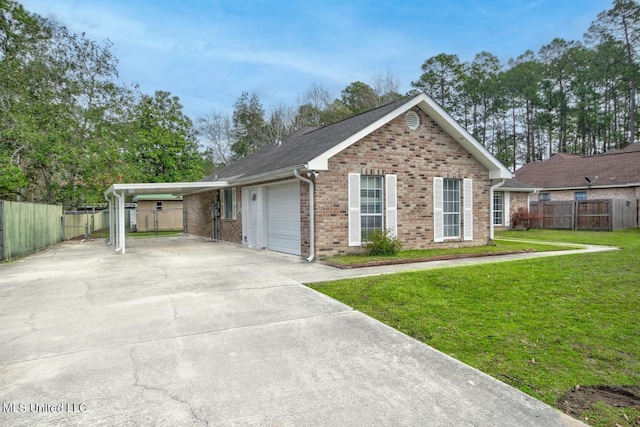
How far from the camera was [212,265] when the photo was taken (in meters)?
9.95

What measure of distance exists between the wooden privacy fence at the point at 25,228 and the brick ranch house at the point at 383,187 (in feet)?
22.4

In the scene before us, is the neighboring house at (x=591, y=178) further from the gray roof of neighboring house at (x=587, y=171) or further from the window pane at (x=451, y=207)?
the window pane at (x=451, y=207)

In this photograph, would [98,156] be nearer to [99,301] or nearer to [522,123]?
[99,301]

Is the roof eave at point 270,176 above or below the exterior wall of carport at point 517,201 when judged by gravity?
above

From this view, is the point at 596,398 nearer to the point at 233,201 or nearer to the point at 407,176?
the point at 407,176

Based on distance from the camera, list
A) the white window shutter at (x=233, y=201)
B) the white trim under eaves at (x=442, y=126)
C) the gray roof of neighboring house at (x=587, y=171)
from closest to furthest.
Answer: the white trim under eaves at (x=442, y=126) < the white window shutter at (x=233, y=201) < the gray roof of neighboring house at (x=587, y=171)

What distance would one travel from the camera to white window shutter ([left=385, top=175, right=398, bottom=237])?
11.2 m

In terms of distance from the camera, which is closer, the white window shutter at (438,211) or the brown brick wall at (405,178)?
the brown brick wall at (405,178)

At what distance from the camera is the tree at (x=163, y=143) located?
92.4ft

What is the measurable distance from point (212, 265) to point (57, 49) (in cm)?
1992

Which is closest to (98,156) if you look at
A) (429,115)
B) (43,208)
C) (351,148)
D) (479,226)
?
(43,208)

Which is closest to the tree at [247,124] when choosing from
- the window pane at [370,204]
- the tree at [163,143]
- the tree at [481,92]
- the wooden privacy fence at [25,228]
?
the tree at [163,143]

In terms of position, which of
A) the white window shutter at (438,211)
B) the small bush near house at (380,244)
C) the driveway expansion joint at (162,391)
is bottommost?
the driveway expansion joint at (162,391)

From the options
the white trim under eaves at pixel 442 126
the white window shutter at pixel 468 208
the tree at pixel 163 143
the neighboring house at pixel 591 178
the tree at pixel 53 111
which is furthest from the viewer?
the tree at pixel 163 143
